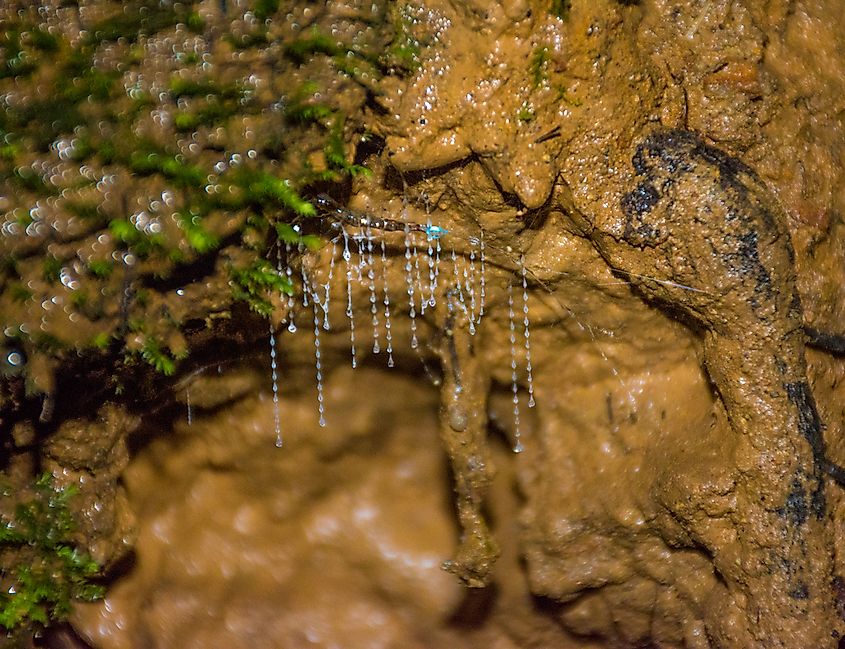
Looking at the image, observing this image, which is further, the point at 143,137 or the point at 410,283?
the point at 410,283

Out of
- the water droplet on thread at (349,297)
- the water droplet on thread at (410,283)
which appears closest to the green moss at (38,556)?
the water droplet on thread at (349,297)

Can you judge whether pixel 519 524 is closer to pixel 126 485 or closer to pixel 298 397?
pixel 298 397

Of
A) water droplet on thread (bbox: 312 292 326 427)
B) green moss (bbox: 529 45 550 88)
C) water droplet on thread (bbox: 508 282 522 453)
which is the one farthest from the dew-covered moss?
water droplet on thread (bbox: 508 282 522 453)

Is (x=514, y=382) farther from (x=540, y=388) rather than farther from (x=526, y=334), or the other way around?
(x=526, y=334)

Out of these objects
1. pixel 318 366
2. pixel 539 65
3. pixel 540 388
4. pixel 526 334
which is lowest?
pixel 540 388

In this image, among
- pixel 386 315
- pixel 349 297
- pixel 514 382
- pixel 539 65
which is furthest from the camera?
pixel 514 382

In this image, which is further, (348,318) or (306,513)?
(306,513)

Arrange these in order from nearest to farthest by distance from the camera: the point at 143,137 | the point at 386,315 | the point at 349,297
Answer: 1. the point at 143,137
2. the point at 349,297
3. the point at 386,315

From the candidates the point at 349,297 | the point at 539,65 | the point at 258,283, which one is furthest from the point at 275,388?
the point at 539,65

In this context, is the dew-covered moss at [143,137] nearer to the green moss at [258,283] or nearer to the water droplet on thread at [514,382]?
the green moss at [258,283]

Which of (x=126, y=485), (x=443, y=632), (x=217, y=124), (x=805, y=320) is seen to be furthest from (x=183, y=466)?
(x=805, y=320)
